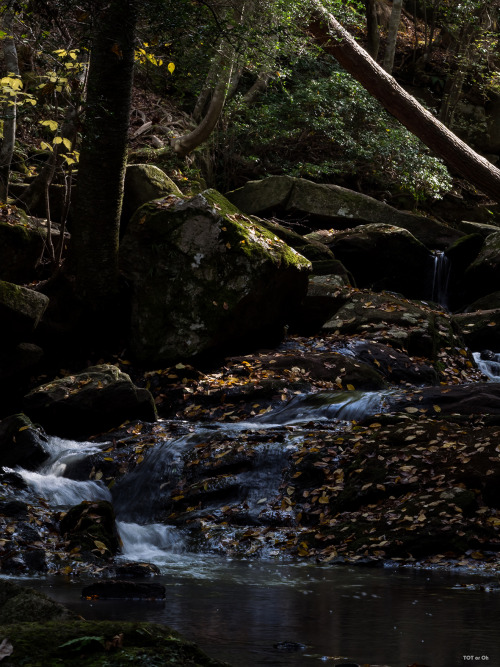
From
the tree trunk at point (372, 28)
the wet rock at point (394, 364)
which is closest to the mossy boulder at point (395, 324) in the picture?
the wet rock at point (394, 364)

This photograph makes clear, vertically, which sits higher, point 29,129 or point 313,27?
point 313,27

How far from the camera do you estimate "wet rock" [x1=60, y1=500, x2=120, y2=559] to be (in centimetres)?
625

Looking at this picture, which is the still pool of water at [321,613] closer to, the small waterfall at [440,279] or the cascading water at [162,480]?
the cascading water at [162,480]

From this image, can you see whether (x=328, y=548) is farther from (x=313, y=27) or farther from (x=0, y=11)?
(x=313, y=27)

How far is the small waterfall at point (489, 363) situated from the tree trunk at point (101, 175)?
6.79 meters

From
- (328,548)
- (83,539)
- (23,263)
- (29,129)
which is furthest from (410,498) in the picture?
(29,129)

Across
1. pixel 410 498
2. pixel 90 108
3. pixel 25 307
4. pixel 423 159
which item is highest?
pixel 423 159

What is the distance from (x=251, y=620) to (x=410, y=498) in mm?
3346

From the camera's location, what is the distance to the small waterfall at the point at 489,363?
13656 mm

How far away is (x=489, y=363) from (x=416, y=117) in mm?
4676

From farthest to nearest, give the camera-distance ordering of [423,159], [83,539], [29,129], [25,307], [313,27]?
[423,159]
[29,129]
[313,27]
[25,307]
[83,539]

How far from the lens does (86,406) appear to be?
1023cm

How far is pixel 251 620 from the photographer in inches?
161

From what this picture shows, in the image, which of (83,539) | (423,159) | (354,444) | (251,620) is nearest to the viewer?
(251,620)
